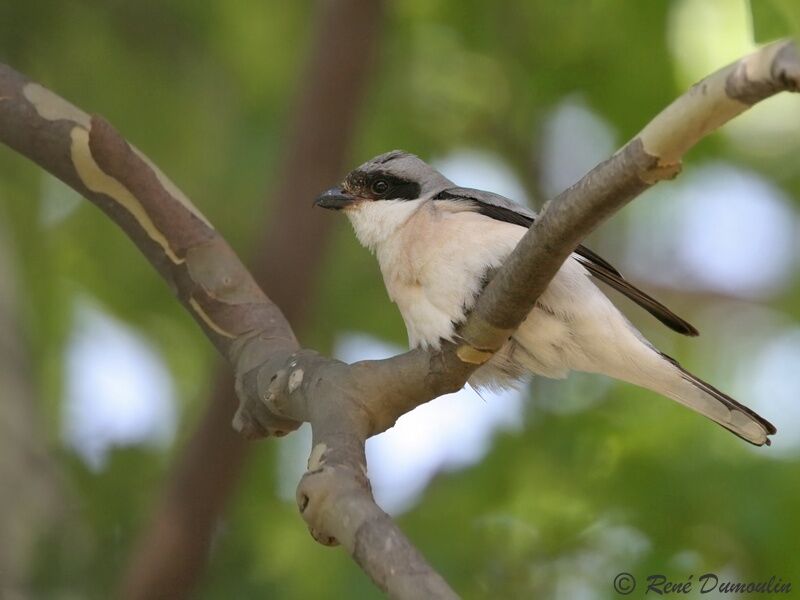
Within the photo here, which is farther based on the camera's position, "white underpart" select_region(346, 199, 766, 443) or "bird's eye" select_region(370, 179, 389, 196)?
"bird's eye" select_region(370, 179, 389, 196)

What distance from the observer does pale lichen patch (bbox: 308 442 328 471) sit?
322 centimetres

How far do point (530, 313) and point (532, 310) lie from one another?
0.02 metres

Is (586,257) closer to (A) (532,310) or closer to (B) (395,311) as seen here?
(A) (532,310)

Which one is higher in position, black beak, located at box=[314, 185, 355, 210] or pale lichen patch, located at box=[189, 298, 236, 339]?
black beak, located at box=[314, 185, 355, 210]

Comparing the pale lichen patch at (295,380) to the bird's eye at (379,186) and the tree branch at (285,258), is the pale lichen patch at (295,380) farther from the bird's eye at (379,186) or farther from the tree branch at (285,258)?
the bird's eye at (379,186)

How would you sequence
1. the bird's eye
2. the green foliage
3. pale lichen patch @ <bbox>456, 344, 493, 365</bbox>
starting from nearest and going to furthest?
the green foliage, pale lichen patch @ <bbox>456, 344, 493, 365</bbox>, the bird's eye

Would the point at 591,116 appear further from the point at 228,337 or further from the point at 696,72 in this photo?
the point at 228,337

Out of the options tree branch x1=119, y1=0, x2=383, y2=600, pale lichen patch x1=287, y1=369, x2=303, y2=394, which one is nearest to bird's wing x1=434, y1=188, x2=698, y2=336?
tree branch x1=119, y1=0, x2=383, y2=600

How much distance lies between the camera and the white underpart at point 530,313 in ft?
14.8

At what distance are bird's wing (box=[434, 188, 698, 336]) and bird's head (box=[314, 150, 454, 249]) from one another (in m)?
0.25

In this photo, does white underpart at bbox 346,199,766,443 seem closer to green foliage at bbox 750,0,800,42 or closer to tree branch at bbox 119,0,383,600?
tree branch at bbox 119,0,383,600

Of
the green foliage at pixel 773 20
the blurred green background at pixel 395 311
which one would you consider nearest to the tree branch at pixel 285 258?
the blurred green background at pixel 395 311

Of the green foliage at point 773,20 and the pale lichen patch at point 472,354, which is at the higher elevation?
the green foliage at point 773,20

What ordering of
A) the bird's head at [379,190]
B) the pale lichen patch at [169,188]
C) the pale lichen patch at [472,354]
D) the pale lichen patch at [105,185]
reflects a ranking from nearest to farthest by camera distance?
the pale lichen patch at [472,354], the pale lichen patch at [105,185], the pale lichen patch at [169,188], the bird's head at [379,190]
